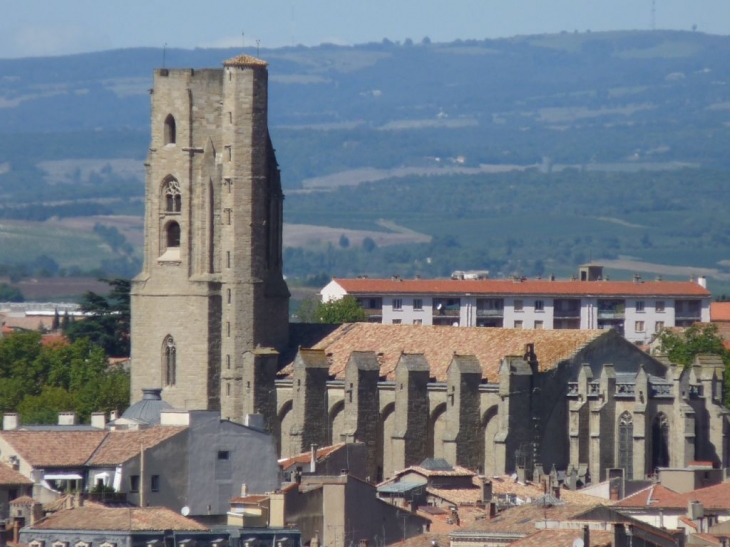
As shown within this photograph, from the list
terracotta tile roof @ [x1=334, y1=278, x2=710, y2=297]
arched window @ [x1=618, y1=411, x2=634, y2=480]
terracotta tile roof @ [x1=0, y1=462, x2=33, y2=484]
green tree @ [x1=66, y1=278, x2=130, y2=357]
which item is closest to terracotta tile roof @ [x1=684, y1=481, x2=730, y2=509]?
terracotta tile roof @ [x1=0, y1=462, x2=33, y2=484]

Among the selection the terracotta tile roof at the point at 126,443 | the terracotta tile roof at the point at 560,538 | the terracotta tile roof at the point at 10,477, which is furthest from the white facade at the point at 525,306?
the terracotta tile roof at the point at 560,538

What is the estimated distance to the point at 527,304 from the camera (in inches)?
5492

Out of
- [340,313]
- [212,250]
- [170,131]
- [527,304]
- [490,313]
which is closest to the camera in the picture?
[212,250]

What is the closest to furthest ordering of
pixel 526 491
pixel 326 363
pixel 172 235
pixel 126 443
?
pixel 126 443 → pixel 526 491 → pixel 326 363 → pixel 172 235

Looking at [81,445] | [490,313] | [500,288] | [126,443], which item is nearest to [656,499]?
[126,443]

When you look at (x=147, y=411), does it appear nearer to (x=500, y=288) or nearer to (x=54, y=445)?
(x=54, y=445)

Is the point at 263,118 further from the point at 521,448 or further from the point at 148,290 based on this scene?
the point at 521,448

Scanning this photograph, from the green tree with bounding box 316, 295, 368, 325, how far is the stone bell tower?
2663cm

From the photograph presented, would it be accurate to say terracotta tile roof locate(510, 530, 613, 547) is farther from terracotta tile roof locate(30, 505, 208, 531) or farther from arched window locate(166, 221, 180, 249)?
arched window locate(166, 221, 180, 249)

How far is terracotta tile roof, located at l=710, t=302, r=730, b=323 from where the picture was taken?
14375cm

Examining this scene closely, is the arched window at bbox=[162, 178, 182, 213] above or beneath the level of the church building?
above

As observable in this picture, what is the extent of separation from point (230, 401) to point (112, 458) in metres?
32.4

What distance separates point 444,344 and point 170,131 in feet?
37.2

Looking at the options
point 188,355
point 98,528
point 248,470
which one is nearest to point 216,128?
point 188,355
